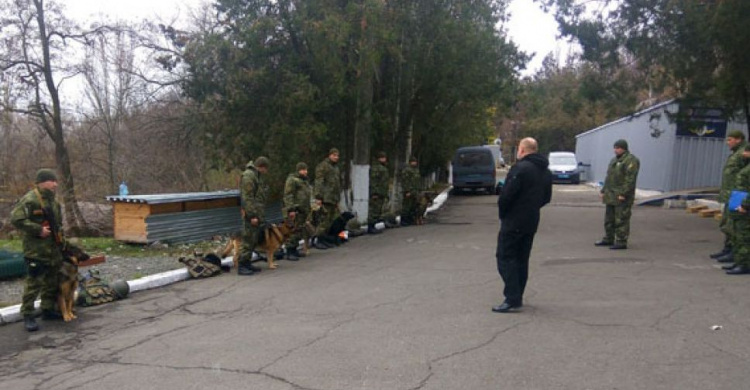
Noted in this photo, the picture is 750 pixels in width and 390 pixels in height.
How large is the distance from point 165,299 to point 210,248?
3.78m

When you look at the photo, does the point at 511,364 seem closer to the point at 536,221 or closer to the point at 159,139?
the point at 536,221

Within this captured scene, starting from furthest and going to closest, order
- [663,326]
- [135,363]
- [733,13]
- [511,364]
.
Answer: [733,13] < [663,326] < [135,363] < [511,364]

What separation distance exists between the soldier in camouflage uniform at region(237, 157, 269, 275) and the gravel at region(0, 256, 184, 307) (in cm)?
113

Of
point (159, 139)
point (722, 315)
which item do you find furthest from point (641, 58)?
point (159, 139)

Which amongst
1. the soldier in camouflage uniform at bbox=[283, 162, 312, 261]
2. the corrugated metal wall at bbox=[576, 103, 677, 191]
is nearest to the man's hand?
the soldier in camouflage uniform at bbox=[283, 162, 312, 261]

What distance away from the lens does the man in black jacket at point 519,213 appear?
6.21 metres

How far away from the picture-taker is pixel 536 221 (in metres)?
6.25

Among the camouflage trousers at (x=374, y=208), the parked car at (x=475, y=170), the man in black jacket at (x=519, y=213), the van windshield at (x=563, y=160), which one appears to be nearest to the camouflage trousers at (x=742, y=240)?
the man in black jacket at (x=519, y=213)

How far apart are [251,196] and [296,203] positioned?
4.66 ft

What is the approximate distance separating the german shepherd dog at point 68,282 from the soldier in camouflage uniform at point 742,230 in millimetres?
8445

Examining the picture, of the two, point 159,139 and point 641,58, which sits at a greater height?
point 641,58

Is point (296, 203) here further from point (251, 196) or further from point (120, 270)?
point (120, 270)

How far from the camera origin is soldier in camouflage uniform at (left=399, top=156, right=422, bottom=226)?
15.0 metres

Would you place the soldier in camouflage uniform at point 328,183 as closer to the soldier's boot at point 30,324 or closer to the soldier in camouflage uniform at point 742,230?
the soldier's boot at point 30,324
